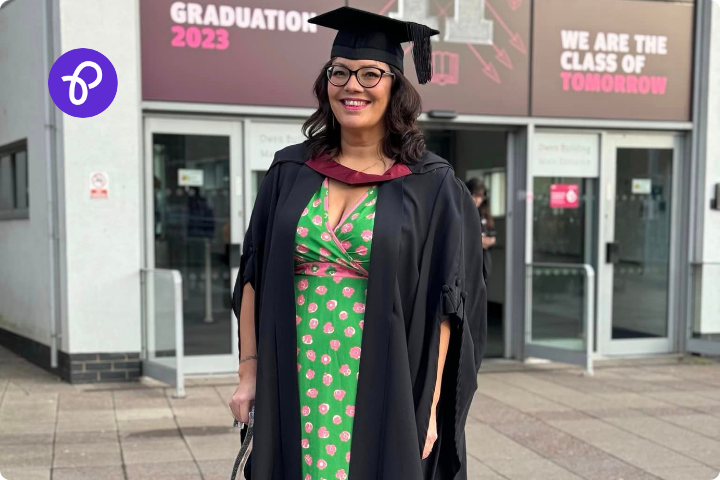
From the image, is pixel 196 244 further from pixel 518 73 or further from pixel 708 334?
pixel 708 334

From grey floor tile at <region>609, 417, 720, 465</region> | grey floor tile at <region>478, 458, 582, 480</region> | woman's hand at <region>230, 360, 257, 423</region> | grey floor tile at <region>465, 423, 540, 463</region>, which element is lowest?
grey floor tile at <region>609, 417, 720, 465</region>

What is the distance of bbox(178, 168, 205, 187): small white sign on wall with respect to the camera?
283 inches

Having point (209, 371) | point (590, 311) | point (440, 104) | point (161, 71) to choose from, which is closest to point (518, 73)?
point (440, 104)

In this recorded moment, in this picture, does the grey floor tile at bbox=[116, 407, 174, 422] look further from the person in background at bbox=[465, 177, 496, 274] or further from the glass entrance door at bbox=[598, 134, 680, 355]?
the glass entrance door at bbox=[598, 134, 680, 355]

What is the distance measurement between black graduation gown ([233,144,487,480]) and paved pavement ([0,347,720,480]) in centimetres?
249

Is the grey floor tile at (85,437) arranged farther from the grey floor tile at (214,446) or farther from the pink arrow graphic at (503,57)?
the pink arrow graphic at (503,57)

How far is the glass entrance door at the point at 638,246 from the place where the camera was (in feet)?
27.5

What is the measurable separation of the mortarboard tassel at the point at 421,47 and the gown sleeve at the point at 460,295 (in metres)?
0.36

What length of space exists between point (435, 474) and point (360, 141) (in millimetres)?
1033

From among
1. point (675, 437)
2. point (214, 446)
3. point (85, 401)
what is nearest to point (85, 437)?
point (214, 446)

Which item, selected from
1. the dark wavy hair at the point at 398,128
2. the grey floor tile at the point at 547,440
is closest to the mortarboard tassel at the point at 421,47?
the dark wavy hair at the point at 398,128

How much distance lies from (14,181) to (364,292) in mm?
7109

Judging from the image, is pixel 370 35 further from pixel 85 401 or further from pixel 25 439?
pixel 85 401

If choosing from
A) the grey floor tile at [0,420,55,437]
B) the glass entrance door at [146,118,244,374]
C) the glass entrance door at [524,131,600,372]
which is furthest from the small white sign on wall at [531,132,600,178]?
the grey floor tile at [0,420,55,437]
